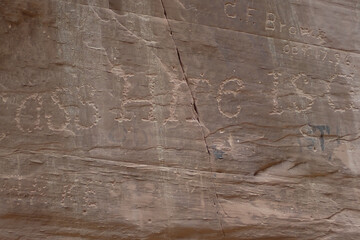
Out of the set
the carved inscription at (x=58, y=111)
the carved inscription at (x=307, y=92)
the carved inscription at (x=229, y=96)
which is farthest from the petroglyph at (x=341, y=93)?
the carved inscription at (x=58, y=111)

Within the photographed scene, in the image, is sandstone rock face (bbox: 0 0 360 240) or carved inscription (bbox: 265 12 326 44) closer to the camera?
sandstone rock face (bbox: 0 0 360 240)

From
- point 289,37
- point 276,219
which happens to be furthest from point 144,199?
point 289,37

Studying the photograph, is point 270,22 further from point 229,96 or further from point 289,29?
point 229,96

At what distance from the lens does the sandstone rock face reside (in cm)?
324

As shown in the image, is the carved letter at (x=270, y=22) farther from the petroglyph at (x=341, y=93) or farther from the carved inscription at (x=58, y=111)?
the carved inscription at (x=58, y=111)

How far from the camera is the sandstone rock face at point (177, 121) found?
324 centimetres

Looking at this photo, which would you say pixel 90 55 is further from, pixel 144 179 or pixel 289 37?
pixel 289 37

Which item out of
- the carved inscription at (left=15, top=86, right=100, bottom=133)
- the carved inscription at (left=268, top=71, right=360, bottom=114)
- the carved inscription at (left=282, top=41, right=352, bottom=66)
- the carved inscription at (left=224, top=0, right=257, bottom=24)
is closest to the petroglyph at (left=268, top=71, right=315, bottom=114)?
the carved inscription at (left=268, top=71, right=360, bottom=114)

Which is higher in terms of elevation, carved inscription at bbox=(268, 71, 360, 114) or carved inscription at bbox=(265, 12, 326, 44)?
carved inscription at bbox=(265, 12, 326, 44)

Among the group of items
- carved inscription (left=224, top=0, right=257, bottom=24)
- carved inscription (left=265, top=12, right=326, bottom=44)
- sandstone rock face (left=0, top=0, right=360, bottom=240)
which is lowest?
sandstone rock face (left=0, top=0, right=360, bottom=240)

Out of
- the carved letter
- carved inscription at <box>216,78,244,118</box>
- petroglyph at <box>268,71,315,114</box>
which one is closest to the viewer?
carved inscription at <box>216,78,244,118</box>

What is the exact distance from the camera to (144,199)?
3361 millimetres

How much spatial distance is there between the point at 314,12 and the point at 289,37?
1.09 ft

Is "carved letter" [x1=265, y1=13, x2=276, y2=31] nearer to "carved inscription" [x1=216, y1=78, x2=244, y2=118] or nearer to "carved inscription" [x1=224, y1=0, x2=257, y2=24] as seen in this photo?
"carved inscription" [x1=224, y1=0, x2=257, y2=24]
